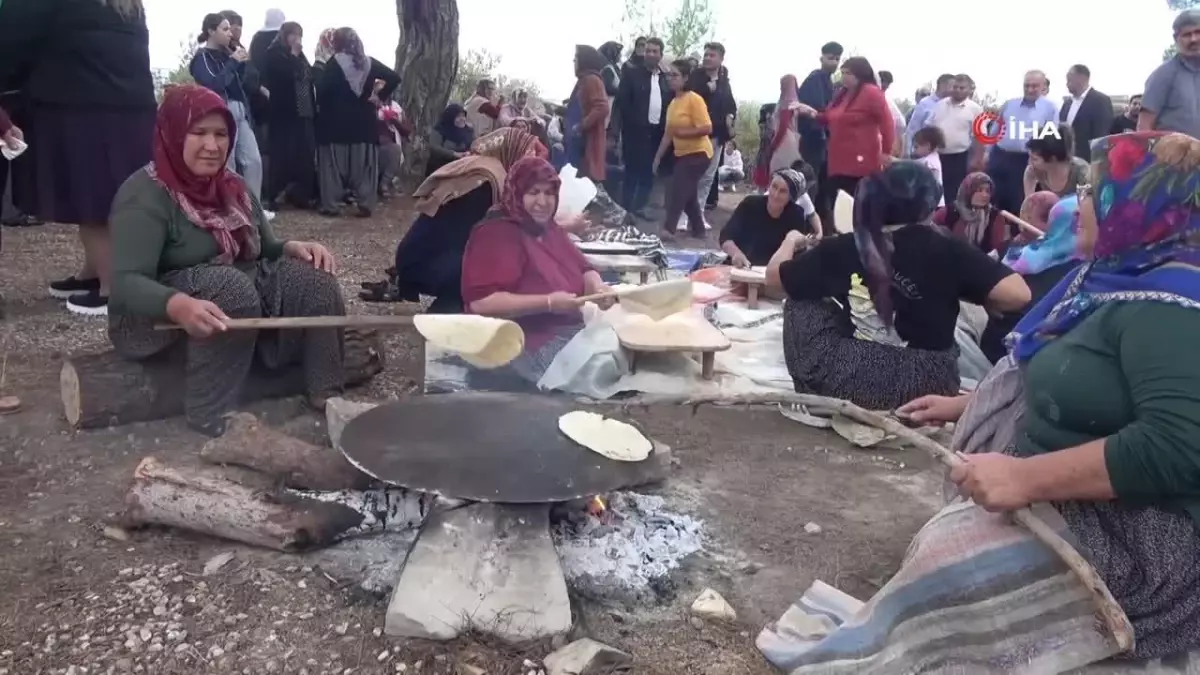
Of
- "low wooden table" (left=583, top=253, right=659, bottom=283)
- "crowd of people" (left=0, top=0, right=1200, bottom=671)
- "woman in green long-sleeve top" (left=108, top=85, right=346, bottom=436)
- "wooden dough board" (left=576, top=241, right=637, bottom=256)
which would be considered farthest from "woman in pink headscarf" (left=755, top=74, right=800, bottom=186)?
"woman in green long-sleeve top" (left=108, top=85, right=346, bottom=436)

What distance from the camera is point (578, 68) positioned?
971 cm

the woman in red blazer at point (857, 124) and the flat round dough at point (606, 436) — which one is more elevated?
the woman in red blazer at point (857, 124)

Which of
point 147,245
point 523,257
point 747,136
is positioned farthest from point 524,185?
point 747,136

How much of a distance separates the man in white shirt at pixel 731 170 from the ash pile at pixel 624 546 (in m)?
11.1

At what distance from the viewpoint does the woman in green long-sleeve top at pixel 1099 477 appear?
179cm

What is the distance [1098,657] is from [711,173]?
870 cm

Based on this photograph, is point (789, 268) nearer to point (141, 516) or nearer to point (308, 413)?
point (308, 413)

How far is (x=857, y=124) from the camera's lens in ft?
25.3

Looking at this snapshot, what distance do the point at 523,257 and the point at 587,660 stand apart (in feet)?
6.95

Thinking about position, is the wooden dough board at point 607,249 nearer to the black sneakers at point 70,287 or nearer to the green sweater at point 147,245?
the black sneakers at point 70,287

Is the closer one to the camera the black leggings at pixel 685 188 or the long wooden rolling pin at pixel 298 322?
the long wooden rolling pin at pixel 298 322

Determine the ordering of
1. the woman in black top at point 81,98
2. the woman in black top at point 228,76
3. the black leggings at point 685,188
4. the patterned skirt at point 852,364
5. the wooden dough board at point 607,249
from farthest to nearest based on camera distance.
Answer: the black leggings at point 685,188 < the woman in black top at point 228,76 < the wooden dough board at point 607,249 < the woman in black top at point 81,98 < the patterned skirt at point 852,364

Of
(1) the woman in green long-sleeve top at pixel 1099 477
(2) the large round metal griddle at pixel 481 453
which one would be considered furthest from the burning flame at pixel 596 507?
(1) the woman in green long-sleeve top at pixel 1099 477

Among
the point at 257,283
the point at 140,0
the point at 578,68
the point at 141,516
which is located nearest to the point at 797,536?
the point at 141,516
